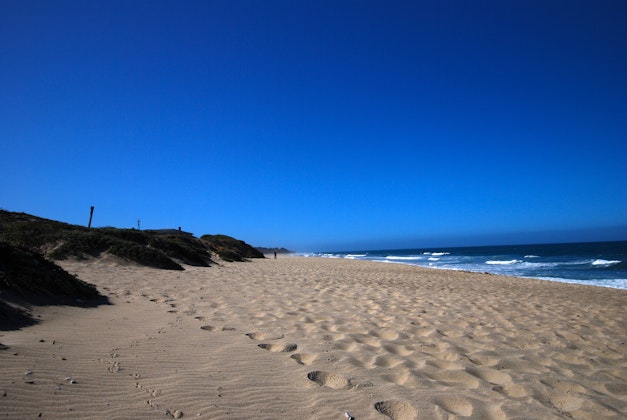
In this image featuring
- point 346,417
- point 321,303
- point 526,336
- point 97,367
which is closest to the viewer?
point 346,417

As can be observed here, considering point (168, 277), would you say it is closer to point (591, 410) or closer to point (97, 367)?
point (97, 367)

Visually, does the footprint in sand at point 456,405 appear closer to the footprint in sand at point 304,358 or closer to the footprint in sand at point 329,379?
the footprint in sand at point 329,379

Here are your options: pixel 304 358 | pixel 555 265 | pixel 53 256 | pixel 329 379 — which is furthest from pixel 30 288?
pixel 555 265

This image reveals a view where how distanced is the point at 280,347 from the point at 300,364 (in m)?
0.61

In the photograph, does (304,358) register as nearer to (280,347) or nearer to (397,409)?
(280,347)

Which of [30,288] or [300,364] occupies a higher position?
[30,288]

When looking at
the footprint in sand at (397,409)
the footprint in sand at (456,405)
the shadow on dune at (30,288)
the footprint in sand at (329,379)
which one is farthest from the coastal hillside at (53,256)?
the footprint in sand at (456,405)

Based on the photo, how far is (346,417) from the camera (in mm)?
2566

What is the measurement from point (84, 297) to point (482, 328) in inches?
274

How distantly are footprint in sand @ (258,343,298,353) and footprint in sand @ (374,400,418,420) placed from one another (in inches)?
59.3

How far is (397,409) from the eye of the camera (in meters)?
2.76

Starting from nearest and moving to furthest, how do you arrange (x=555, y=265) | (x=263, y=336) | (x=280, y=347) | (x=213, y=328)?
(x=280, y=347)
(x=263, y=336)
(x=213, y=328)
(x=555, y=265)

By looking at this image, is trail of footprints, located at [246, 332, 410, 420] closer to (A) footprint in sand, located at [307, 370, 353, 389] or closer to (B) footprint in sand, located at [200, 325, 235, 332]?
(A) footprint in sand, located at [307, 370, 353, 389]

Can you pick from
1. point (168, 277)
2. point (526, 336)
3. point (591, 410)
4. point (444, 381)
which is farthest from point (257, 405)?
point (168, 277)
